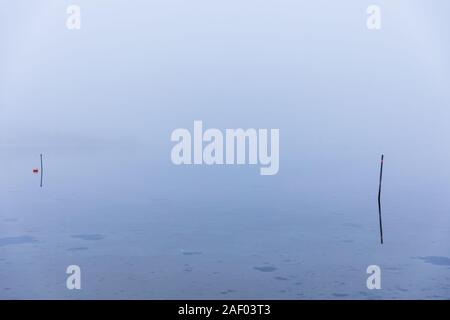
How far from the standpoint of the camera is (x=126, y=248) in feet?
55.5

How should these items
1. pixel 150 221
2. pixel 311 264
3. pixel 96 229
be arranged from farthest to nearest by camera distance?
1. pixel 150 221
2. pixel 96 229
3. pixel 311 264

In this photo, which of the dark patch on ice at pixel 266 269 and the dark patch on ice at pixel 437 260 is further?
the dark patch on ice at pixel 437 260

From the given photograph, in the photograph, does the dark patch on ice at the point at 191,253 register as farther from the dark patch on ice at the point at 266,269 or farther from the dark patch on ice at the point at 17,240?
the dark patch on ice at the point at 17,240

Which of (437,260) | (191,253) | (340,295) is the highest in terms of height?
(340,295)

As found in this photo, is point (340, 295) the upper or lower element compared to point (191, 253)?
upper

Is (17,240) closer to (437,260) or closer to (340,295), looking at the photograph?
(340,295)

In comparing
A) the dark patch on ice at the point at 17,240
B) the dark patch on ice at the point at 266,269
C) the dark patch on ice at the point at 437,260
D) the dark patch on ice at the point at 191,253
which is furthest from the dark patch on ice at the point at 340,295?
the dark patch on ice at the point at 17,240

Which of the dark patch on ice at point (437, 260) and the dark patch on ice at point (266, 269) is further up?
the dark patch on ice at point (266, 269)

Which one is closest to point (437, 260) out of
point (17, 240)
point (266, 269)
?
point (266, 269)

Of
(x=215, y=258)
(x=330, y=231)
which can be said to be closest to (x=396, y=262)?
(x=215, y=258)

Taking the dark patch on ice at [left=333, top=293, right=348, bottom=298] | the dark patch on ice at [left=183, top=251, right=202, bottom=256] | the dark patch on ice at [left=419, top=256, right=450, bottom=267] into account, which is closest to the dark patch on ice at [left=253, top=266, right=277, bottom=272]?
the dark patch on ice at [left=333, top=293, right=348, bottom=298]

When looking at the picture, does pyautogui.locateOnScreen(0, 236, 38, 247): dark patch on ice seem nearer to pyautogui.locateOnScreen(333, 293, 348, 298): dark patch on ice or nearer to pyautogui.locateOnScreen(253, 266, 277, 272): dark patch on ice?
pyautogui.locateOnScreen(253, 266, 277, 272): dark patch on ice

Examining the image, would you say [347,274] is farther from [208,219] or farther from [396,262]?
[208,219]
